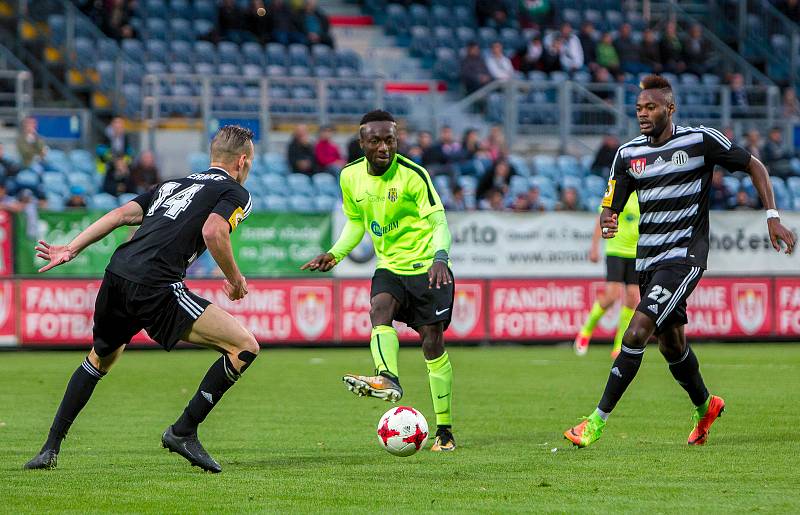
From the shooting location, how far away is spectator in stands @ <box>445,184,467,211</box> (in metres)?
22.8

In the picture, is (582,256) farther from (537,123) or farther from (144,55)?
(144,55)

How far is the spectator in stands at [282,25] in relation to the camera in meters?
27.3

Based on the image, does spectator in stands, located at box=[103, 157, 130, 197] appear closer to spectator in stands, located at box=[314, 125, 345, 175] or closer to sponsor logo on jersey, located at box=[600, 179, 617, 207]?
spectator in stands, located at box=[314, 125, 345, 175]

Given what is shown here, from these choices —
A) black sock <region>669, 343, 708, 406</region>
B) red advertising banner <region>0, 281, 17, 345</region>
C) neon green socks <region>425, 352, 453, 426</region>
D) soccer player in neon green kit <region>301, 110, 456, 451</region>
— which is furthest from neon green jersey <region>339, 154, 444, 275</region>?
red advertising banner <region>0, 281, 17, 345</region>

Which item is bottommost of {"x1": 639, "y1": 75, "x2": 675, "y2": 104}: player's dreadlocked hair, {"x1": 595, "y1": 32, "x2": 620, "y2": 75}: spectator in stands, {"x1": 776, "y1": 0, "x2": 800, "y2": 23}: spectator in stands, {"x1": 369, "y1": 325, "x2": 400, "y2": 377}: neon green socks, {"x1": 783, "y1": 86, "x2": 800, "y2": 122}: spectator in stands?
{"x1": 369, "y1": 325, "x2": 400, "y2": 377}: neon green socks

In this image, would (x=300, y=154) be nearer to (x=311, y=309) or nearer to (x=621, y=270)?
(x=311, y=309)

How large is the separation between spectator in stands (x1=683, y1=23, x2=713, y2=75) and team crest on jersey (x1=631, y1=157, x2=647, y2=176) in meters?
20.8

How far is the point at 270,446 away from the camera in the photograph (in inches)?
392

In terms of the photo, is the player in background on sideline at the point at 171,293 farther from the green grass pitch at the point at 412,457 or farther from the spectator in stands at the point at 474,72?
the spectator in stands at the point at 474,72

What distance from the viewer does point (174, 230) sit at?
8641mm

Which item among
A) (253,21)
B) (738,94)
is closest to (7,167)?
(253,21)

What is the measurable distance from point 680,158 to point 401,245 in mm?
2109

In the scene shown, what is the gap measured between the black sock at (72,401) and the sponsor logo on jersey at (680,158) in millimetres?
4225

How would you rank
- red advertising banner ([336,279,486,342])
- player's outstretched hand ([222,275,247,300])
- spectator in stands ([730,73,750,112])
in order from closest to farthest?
player's outstretched hand ([222,275,247,300]) < red advertising banner ([336,279,486,342]) < spectator in stands ([730,73,750,112])
